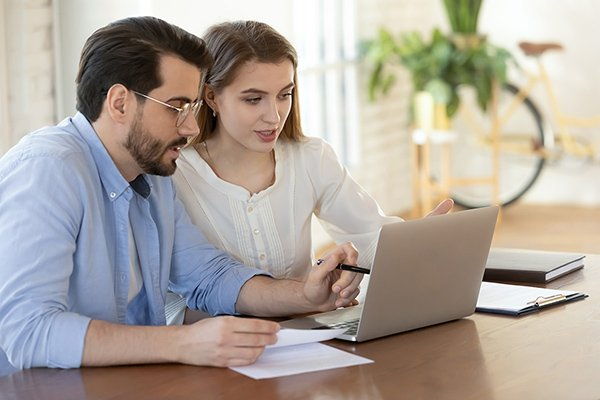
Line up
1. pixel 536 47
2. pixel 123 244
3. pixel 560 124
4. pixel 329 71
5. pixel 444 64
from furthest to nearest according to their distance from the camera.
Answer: pixel 560 124 → pixel 536 47 → pixel 444 64 → pixel 329 71 → pixel 123 244

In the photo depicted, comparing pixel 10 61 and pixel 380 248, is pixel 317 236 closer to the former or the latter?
pixel 10 61

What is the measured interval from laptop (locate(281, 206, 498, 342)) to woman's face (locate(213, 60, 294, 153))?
20.3 inches

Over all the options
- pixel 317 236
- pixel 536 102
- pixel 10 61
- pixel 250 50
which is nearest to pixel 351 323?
pixel 250 50

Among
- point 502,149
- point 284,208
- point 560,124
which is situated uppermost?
point 284,208

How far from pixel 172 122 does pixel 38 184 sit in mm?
303

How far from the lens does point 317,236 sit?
225 inches

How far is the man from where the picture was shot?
1.89 metres

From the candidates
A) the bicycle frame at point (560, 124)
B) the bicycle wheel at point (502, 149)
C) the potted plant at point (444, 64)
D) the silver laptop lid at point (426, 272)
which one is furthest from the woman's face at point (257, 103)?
the bicycle frame at point (560, 124)

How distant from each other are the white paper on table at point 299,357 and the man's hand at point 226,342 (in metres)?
0.02

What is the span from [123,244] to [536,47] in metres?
4.73

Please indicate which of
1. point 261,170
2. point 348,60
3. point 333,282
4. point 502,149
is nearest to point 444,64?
point 348,60

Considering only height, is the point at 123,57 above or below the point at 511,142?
above

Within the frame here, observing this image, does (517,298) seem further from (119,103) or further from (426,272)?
(119,103)

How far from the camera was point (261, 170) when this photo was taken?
2686mm
